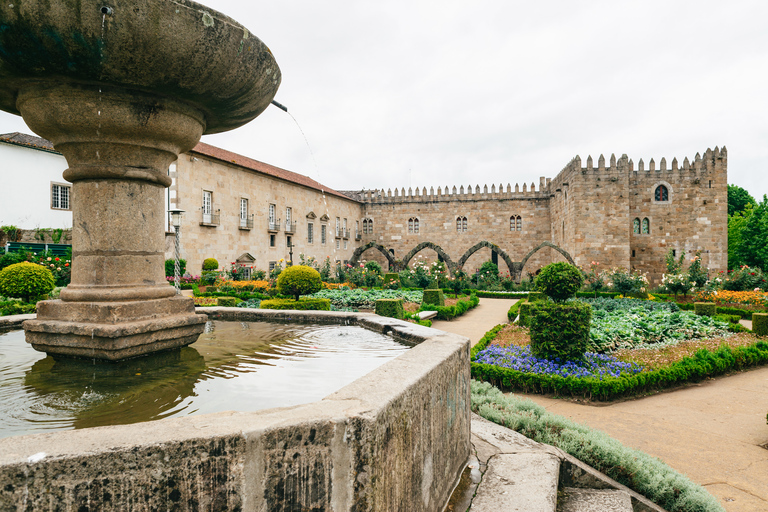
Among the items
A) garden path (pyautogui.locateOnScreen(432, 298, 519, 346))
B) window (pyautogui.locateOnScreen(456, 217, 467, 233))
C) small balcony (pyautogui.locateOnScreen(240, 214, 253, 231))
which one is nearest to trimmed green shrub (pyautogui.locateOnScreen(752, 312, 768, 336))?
garden path (pyautogui.locateOnScreen(432, 298, 519, 346))

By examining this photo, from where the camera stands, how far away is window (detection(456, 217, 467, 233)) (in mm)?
29812

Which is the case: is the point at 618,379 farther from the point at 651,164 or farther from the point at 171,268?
the point at 651,164

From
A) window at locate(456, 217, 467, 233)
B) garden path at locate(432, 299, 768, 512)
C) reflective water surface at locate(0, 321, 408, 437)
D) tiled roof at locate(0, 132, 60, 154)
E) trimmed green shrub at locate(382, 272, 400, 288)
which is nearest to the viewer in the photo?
reflective water surface at locate(0, 321, 408, 437)

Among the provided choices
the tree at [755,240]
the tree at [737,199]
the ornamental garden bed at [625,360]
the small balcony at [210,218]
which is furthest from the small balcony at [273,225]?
the tree at [737,199]

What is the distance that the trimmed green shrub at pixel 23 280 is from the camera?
8.29m

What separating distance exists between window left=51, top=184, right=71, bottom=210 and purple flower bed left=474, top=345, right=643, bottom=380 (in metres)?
20.4

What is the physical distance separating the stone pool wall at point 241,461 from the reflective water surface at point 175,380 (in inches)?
27.3

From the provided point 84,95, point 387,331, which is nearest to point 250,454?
point 84,95

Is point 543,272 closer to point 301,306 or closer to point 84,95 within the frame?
point 301,306

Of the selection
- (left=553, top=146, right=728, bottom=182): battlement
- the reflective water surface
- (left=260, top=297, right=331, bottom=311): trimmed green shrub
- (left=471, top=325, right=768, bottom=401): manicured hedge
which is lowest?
(left=471, top=325, right=768, bottom=401): manicured hedge

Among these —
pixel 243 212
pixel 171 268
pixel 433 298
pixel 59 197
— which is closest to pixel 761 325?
pixel 433 298

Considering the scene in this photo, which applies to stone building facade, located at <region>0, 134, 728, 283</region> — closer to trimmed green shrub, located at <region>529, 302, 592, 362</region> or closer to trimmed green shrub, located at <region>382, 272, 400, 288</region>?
trimmed green shrub, located at <region>382, 272, 400, 288</region>

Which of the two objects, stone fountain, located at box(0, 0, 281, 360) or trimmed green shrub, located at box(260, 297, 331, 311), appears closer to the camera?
stone fountain, located at box(0, 0, 281, 360)

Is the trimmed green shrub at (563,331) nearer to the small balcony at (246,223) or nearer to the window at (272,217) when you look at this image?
the small balcony at (246,223)
